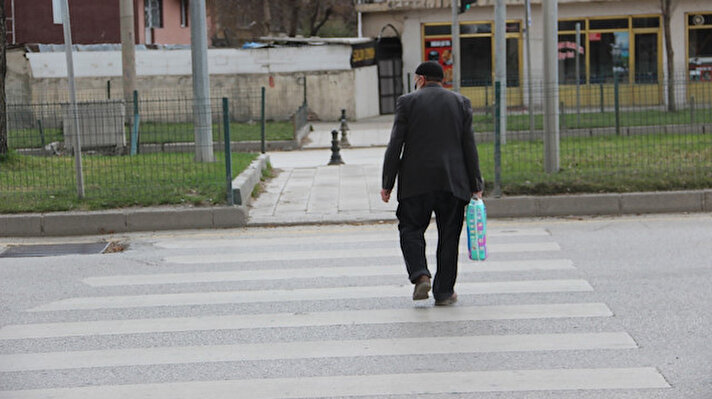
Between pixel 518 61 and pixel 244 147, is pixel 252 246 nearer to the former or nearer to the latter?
pixel 244 147

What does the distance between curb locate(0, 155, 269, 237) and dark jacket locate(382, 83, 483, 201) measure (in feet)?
16.2

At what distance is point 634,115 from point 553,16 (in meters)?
2.95

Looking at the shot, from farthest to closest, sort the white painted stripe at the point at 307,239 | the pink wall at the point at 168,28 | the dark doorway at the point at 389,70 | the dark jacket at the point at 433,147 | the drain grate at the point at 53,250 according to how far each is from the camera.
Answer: the dark doorway at the point at 389,70 → the pink wall at the point at 168,28 → the white painted stripe at the point at 307,239 → the drain grate at the point at 53,250 → the dark jacket at the point at 433,147

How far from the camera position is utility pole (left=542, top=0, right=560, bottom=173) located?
1388cm

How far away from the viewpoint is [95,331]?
7.61 m

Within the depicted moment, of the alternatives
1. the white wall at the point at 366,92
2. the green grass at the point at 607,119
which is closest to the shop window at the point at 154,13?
the white wall at the point at 366,92

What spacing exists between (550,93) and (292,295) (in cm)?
644

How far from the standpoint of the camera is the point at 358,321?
7.64 meters

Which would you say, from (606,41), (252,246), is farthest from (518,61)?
(252,246)

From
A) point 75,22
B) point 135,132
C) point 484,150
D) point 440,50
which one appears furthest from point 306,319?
point 75,22

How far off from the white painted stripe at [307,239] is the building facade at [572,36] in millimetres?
21778

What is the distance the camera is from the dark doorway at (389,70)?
114ft

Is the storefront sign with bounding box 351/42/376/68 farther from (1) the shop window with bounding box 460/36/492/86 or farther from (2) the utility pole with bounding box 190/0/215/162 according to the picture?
(2) the utility pole with bounding box 190/0/215/162

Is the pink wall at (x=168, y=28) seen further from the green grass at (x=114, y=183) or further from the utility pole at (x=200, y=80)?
the green grass at (x=114, y=183)
